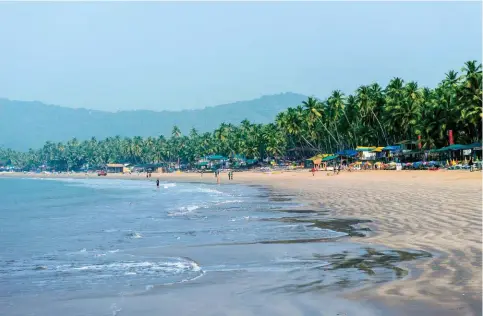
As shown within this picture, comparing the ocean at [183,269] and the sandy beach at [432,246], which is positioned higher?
the sandy beach at [432,246]

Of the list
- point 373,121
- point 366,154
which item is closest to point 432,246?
point 366,154

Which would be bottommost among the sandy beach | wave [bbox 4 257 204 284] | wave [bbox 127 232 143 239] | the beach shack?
wave [bbox 4 257 204 284]

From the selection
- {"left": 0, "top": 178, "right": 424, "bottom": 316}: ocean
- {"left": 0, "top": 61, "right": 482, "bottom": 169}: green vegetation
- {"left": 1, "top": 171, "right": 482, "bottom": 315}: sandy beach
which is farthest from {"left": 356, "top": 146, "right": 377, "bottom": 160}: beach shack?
{"left": 0, "top": 178, "right": 424, "bottom": 316}: ocean

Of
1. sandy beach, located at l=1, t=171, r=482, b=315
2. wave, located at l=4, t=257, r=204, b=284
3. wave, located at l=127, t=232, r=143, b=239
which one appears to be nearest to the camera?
sandy beach, located at l=1, t=171, r=482, b=315

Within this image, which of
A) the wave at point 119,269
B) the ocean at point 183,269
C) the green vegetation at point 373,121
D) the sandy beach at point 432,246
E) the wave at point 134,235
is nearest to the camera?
the sandy beach at point 432,246

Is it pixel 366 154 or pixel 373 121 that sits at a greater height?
pixel 373 121

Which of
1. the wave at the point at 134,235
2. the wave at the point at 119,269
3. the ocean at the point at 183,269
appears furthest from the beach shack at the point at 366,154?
the wave at the point at 119,269

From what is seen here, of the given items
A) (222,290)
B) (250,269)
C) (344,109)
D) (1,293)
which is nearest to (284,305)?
(222,290)

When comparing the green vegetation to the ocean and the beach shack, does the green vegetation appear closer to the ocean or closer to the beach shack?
the beach shack

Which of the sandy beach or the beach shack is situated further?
the beach shack

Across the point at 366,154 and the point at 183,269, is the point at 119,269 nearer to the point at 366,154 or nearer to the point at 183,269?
the point at 183,269

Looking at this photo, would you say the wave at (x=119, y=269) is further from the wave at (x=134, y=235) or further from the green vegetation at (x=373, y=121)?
the green vegetation at (x=373, y=121)

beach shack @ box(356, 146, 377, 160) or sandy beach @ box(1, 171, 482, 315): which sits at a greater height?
beach shack @ box(356, 146, 377, 160)

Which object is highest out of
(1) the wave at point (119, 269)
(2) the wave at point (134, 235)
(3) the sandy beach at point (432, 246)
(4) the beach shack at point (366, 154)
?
(4) the beach shack at point (366, 154)
